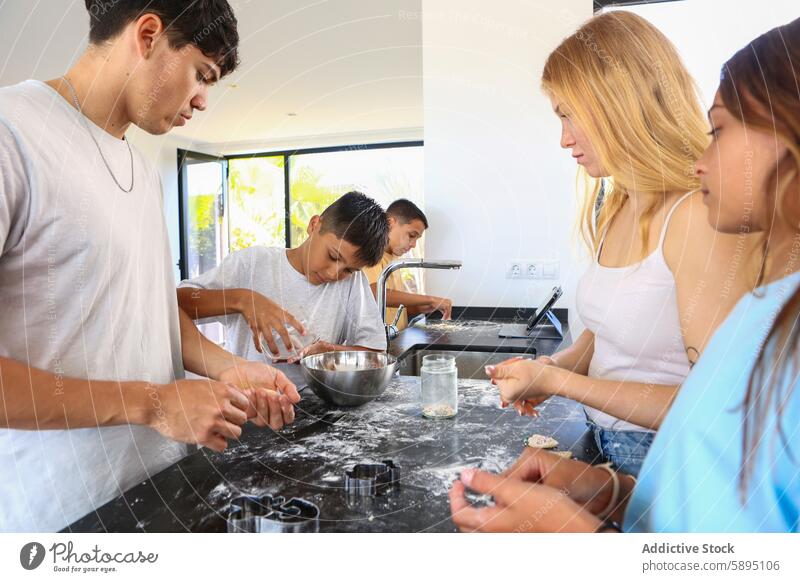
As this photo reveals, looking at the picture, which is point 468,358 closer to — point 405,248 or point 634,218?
point 405,248

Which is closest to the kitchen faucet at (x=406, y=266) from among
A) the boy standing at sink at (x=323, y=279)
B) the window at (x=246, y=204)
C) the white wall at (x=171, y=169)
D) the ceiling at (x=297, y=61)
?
the boy standing at sink at (x=323, y=279)

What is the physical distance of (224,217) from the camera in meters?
2.32

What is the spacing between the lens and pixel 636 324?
1.84 feet

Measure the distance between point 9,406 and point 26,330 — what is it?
0.10m

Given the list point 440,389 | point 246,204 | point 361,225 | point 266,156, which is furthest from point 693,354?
point 246,204

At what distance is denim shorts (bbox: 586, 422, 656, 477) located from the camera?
0.54 metres

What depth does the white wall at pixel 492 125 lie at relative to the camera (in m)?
0.93

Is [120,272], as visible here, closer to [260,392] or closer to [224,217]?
[260,392]

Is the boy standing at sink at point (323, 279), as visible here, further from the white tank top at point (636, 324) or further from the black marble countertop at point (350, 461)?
the white tank top at point (636, 324)

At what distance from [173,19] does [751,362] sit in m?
0.57

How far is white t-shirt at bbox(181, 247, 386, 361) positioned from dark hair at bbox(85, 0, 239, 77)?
598 millimetres

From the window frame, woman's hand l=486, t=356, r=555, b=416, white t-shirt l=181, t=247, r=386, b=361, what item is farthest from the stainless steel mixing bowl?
the window frame

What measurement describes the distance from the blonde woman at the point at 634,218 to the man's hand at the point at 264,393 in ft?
0.73
